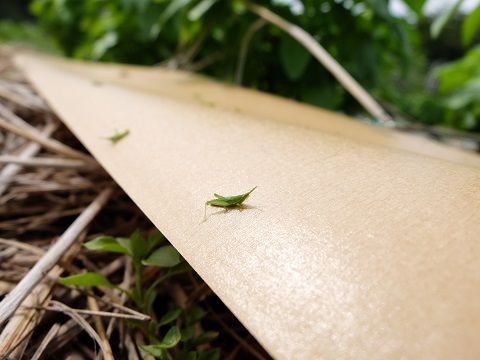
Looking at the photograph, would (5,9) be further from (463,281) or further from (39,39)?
(463,281)

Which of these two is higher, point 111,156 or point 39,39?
point 111,156

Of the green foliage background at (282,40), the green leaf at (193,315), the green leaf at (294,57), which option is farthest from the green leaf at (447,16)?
the green leaf at (193,315)

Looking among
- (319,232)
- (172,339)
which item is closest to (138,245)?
(172,339)

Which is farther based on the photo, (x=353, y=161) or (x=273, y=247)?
(x=353, y=161)

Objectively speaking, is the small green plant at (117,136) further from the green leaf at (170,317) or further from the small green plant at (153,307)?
the green leaf at (170,317)

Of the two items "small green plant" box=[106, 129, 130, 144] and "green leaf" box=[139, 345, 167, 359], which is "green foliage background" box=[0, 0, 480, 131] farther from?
"green leaf" box=[139, 345, 167, 359]

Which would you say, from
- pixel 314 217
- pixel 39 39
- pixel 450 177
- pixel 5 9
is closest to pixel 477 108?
pixel 450 177

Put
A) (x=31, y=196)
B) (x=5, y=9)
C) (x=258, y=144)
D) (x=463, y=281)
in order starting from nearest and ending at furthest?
(x=463, y=281)
(x=258, y=144)
(x=31, y=196)
(x=5, y=9)

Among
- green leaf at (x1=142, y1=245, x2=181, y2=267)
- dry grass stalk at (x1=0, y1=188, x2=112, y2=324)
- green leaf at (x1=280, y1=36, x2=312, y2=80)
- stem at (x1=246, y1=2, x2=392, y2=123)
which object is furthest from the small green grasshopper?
green leaf at (x1=280, y1=36, x2=312, y2=80)
